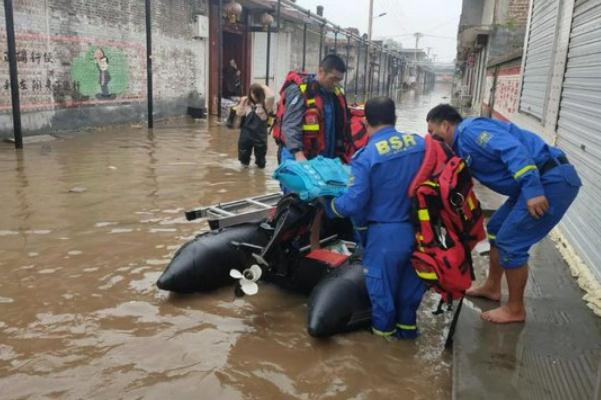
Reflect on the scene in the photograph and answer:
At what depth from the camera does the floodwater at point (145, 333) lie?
331 cm

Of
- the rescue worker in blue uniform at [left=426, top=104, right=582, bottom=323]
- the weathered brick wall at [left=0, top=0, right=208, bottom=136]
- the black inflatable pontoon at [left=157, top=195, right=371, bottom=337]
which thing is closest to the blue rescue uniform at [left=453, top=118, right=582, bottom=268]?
the rescue worker in blue uniform at [left=426, top=104, right=582, bottom=323]

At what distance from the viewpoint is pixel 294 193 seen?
4.34 m

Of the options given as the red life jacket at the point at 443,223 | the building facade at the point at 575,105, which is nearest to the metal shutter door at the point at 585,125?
the building facade at the point at 575,105

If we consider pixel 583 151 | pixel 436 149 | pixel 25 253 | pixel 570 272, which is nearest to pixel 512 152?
pixel 436 149

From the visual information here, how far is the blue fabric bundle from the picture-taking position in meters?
4.18

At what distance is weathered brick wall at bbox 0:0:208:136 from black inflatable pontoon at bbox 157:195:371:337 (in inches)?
343

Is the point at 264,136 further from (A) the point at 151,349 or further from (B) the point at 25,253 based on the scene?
(A) the point at 151,349

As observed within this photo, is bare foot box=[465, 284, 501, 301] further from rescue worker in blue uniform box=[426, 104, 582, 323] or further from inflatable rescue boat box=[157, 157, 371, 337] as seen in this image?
inflatable rescue boat box=[157, 157, 371, 337]

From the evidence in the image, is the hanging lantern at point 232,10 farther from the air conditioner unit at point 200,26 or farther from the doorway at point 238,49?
the doorway at point 238,49

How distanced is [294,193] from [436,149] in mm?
1164

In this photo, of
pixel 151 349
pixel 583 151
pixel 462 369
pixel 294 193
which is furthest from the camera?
pixel 583 151

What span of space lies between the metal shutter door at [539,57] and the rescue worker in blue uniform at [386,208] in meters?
4.72

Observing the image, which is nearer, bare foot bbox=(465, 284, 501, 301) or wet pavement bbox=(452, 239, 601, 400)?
wet pavement bbox=(452, 239, 601, 400)

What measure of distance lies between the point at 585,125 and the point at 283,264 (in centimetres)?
333
